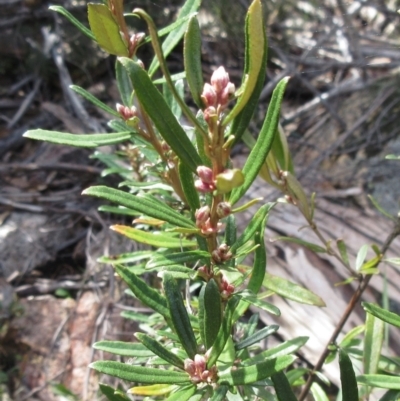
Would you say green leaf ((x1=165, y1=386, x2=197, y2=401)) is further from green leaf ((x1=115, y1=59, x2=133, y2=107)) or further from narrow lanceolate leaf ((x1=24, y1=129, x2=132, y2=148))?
green leaf ((x1=115, y1=59, x2=133, y2=107))

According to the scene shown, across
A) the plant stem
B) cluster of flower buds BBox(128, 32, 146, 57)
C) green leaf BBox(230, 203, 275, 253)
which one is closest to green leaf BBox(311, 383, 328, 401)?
the plant stem

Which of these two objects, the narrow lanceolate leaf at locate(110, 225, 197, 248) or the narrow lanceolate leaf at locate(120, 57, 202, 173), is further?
the narrow lanceolate leaf at locate(110, 225, 197, 248)

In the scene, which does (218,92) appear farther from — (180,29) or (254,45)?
(180,29)

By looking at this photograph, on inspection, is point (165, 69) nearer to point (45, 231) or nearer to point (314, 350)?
point (314, 350)

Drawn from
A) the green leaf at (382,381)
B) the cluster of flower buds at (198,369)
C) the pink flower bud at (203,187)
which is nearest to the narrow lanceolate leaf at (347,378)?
the green leaf at (382,381)

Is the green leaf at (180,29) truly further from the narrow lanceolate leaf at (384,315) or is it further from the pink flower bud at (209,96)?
the narrow lanceolate leaf at (384,315)

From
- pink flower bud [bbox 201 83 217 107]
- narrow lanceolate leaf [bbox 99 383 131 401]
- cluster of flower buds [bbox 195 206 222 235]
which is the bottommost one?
narrow lanceolate leaf [bbox 99 383 131 401]

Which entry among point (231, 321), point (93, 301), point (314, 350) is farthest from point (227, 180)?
point (93, 301)
